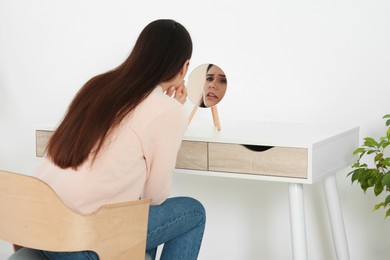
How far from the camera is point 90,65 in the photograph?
3434mm

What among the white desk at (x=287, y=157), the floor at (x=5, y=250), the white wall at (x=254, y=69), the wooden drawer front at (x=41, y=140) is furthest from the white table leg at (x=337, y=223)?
the floor at (x=5, y=250)

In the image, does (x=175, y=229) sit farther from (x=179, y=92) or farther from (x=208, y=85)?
(x=208, y=85)

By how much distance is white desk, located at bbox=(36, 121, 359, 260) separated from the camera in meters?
2.44

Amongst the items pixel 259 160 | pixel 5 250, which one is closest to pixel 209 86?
pixel 259 160

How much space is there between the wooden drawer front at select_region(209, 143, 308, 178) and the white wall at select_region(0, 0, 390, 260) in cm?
58

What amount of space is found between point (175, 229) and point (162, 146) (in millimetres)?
264

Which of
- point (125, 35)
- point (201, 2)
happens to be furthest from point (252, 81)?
point (125, 35)

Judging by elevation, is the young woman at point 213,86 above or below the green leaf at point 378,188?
above

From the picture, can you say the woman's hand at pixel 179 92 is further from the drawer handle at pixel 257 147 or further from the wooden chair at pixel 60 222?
the wooden chair at pixel 60 222

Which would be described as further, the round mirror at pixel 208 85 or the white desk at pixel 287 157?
the round mirror at pixel 208 85

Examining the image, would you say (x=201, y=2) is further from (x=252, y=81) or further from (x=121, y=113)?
(x=121, y=113)

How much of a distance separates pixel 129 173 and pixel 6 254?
6.31 feet

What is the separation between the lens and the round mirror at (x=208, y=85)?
273 centimetres

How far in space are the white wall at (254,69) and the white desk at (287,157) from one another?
0.23 m
